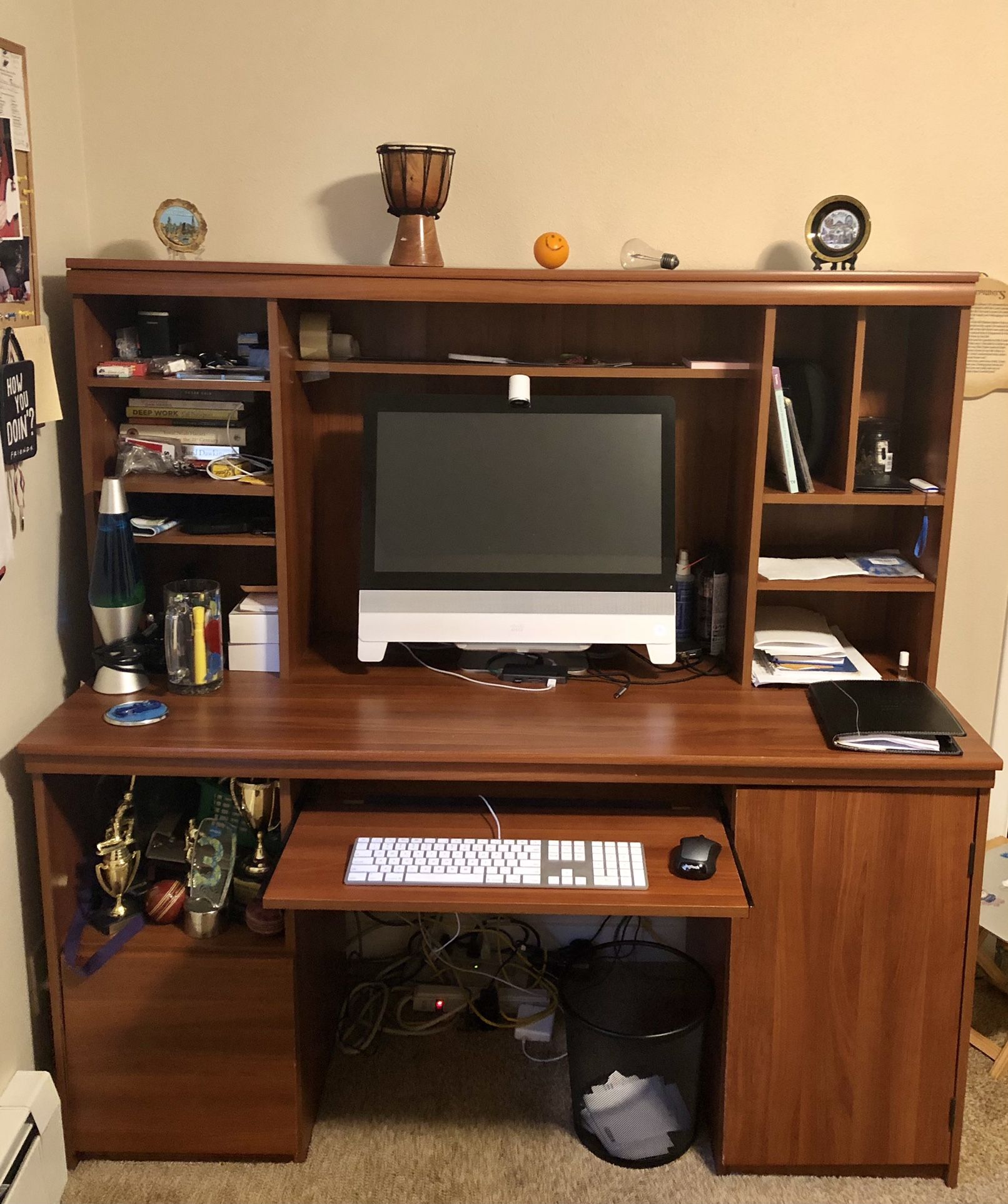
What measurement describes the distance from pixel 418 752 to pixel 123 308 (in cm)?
105

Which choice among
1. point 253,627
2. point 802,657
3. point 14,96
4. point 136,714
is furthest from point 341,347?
point 802,657

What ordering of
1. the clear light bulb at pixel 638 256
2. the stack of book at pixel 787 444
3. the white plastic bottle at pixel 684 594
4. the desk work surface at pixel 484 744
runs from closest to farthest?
the desk work surface at pixel 484 744, the stack of book at pixel 787 444, the clear light bulb at pixel 638 256, the white plastic bottle at pixel 684 594

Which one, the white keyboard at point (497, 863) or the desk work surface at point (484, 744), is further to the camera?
the desk work surface at point (484, 744)

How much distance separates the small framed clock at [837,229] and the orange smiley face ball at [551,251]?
0.44 metres

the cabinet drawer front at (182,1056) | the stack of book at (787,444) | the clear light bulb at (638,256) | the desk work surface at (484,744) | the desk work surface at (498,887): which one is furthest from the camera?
the clear light bulb at (638,256)

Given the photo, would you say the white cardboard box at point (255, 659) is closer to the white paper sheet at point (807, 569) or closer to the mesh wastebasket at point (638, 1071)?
the mesh wastebasket at point (638, 1071)

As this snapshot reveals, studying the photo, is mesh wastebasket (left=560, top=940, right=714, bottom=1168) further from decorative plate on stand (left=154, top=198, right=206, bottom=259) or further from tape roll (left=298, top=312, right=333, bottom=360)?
decorative plate on stand (left=154, top=198, right=206, bottom=259)

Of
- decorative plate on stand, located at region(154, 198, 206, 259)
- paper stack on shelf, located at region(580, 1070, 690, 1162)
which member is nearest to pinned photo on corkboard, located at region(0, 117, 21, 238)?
decorative plate on stand, located at region(154, 198, 206, 259)

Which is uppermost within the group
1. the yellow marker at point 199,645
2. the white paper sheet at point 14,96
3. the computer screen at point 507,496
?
the white paper sheet at point 14,96

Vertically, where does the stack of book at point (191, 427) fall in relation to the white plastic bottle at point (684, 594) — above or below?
above

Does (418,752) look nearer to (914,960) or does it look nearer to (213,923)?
(213,923)

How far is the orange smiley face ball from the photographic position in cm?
193

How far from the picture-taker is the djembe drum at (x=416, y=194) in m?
1.89

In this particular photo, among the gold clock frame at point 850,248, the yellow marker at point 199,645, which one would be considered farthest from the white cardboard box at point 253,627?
the gold clock frame at point 850,248
